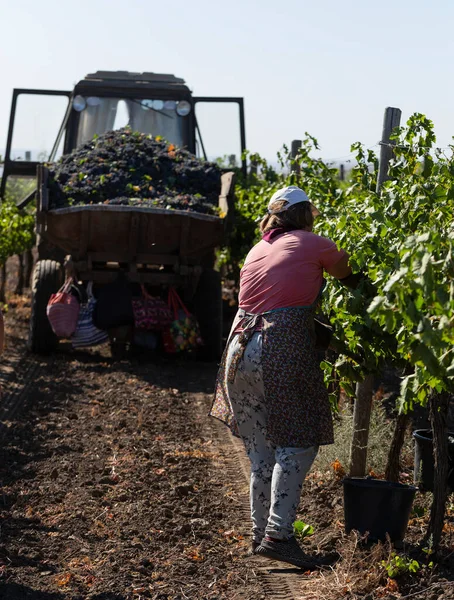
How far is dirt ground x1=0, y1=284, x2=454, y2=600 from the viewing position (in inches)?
178

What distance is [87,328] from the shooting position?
1052cm

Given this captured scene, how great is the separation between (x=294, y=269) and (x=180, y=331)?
5961 millimetres

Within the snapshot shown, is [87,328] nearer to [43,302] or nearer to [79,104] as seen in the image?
[43,302]

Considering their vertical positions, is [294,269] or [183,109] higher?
[183,109]

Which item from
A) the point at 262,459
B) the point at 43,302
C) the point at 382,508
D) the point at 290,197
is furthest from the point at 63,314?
the point at 382,508

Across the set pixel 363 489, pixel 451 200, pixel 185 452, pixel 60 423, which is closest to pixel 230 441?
pixel 185 452

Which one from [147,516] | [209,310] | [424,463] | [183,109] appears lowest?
[147,516]

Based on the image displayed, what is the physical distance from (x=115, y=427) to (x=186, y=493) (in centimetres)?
187

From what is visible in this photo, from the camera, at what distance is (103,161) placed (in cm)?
1095

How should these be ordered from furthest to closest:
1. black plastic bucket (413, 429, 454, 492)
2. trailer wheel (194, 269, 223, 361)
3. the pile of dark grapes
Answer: trailer wheel (194, 269, 223, 361) → the pile of dark grapes → black plastic bucket (413, 429, 454, 492)

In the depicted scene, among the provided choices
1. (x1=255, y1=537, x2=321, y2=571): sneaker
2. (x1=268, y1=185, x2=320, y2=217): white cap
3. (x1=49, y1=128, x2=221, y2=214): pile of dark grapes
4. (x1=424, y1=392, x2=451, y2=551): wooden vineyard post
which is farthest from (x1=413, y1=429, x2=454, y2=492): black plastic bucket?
(x1=49, y1=128, x2=221, y2=214): pile of dark grapes

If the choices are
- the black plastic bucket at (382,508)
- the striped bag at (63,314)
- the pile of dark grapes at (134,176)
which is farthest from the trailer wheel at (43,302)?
the black plastic bucket at (382,508)

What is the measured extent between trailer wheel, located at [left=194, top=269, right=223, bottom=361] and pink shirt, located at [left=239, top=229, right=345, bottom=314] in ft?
19.8

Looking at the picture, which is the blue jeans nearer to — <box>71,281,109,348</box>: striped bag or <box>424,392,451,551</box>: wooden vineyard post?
<box>424,392,451,551</box>: wooden vineyard post
